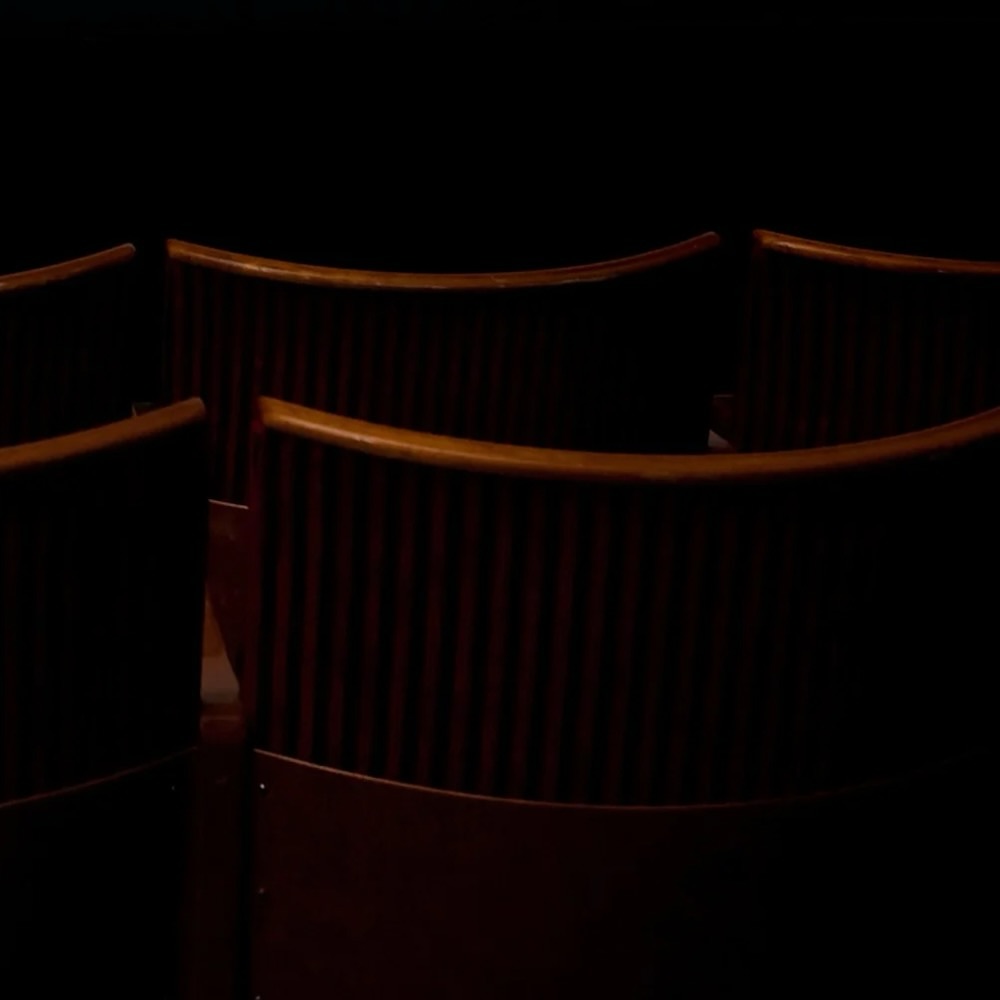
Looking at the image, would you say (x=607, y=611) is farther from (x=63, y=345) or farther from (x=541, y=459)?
(x=63, y=345)

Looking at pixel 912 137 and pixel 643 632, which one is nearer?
pixel 643 632

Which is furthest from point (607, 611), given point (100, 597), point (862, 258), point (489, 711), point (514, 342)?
point (862, 258)

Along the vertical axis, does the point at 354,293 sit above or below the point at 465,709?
above

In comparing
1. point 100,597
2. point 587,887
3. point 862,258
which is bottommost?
point 587,887

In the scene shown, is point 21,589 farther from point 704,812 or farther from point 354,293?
point 354,293

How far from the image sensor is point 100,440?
0.60m

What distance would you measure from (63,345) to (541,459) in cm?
47

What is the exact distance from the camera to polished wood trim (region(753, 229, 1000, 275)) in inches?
44.0

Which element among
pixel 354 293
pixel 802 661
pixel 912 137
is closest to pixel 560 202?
pixel 912 137

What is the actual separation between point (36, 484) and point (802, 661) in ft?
0.96

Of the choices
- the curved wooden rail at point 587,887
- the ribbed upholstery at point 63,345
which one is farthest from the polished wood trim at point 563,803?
the ribbed upholstery at point 63,345

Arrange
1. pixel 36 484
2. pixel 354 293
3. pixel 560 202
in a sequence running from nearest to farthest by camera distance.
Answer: pixel 36 484 < pixel 354 293 < pixel 560 202

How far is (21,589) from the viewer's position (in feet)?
1.99

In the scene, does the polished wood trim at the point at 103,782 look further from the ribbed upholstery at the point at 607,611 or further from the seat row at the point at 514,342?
the seat row at the point at 514,342
